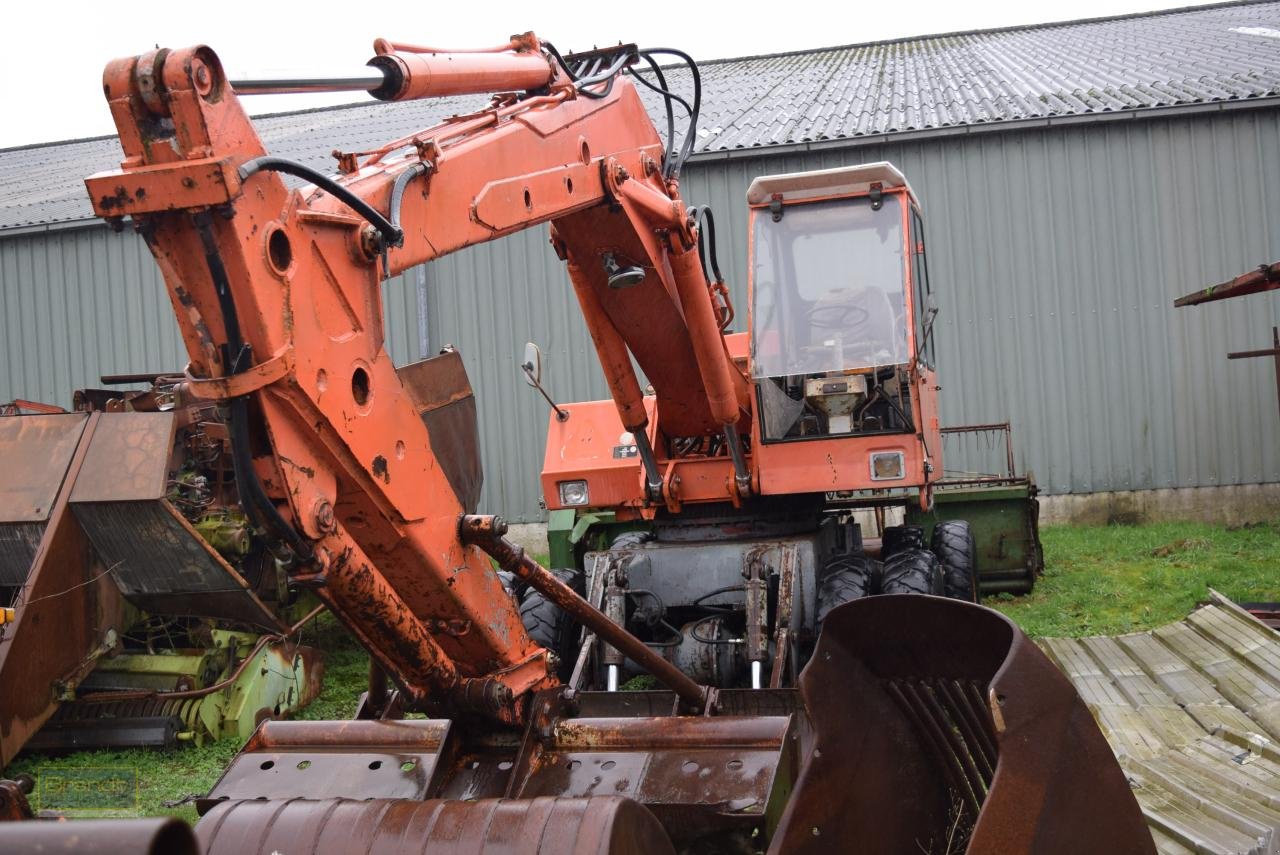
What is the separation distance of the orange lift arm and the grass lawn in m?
2.49

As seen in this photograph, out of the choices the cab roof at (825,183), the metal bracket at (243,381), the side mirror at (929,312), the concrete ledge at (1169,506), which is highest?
the cab roof at (825,183)

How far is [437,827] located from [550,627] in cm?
326

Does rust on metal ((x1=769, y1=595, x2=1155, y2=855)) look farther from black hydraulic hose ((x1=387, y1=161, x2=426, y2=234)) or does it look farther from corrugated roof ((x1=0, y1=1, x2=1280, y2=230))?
corrugated roof ((x1=0, y1=1, x2=1280, y2=230))

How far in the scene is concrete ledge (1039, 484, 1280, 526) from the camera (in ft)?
41.9

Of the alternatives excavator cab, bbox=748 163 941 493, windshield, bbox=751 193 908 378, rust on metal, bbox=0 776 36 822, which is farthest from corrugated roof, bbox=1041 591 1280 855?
rust on metal, bbox=0 776 36 822

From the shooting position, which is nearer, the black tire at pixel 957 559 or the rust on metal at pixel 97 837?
the rust on metal at pixel 97 837

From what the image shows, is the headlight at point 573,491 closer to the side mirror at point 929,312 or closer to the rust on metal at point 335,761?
the side mirror at point 929,312

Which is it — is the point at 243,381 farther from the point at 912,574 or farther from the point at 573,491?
the point at 912,574

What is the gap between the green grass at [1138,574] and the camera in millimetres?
8938

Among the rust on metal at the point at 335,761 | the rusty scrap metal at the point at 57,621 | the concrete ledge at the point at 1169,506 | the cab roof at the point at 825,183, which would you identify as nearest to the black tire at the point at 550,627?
the rust on metal at the point at 335,761

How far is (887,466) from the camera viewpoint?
21.3 feet

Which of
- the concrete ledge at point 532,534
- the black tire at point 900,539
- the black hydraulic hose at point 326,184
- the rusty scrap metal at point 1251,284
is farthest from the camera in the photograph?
the concrete ledge at point 532,534

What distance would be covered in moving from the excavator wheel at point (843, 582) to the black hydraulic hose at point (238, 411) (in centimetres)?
353

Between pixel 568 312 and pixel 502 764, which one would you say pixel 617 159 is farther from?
pixel 568 312
